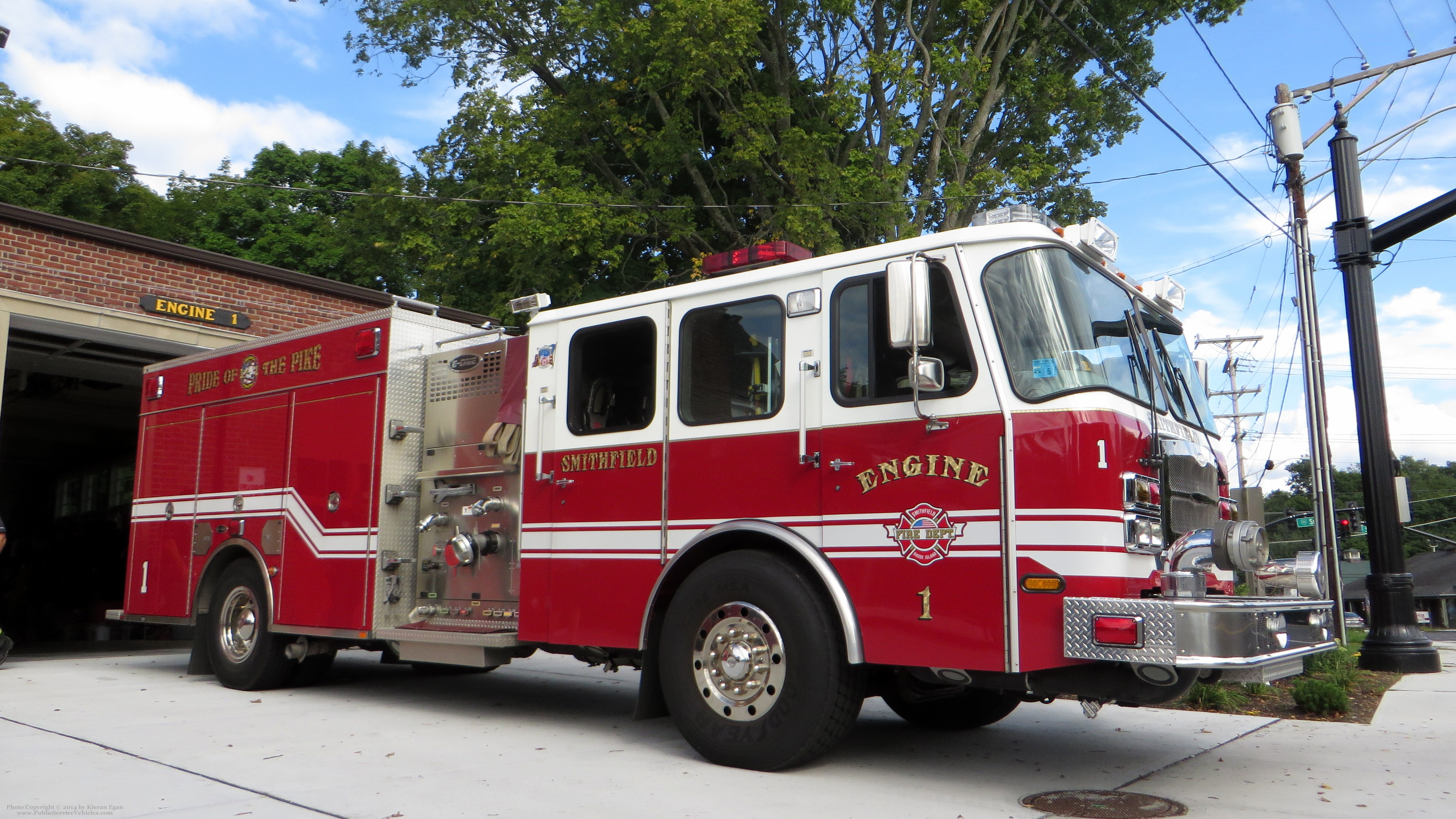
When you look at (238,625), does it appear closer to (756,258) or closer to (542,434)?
(542,434)

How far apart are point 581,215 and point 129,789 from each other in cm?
1237

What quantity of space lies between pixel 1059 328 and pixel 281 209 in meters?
39.7

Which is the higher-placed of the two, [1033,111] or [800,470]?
[1033,111]

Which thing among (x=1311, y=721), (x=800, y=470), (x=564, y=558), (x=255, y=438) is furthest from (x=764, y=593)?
(x=255, y=438)

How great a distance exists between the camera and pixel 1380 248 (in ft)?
38.1

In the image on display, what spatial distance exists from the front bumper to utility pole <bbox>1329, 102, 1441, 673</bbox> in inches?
297

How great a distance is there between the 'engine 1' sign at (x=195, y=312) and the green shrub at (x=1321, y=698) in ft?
39.9

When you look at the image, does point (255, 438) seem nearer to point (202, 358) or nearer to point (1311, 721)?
point (202, 358)

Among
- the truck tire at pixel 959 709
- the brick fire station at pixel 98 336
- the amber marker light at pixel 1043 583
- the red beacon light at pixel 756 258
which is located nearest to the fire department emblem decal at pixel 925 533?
the amber marker light at pixel 1043 583

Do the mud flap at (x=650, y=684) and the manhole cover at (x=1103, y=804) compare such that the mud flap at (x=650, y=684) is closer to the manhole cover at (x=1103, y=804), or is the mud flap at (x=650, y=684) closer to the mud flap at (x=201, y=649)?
the manhole cover at (x=1103, y=804)

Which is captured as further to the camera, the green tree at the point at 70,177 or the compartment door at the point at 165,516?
the green tree at the point at 70,177

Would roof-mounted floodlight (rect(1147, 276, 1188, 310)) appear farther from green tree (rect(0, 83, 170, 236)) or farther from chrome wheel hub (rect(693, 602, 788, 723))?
green tree (rect(0, 83, 170, 236))

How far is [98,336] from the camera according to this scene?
12492 mm

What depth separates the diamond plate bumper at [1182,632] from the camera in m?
4.50
